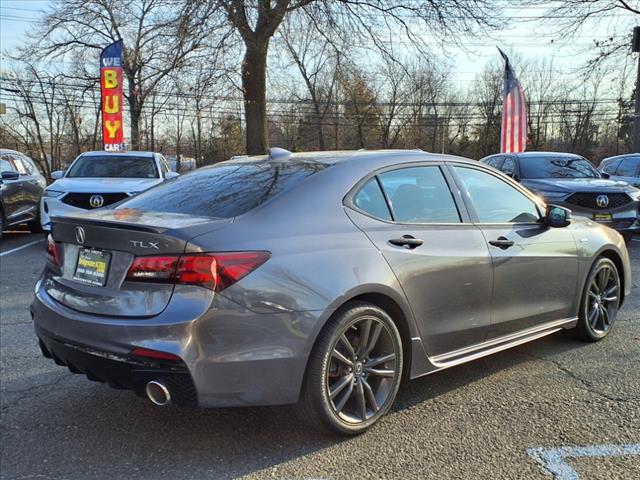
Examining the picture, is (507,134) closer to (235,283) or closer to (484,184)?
(484,184)

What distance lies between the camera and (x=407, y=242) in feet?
10.9

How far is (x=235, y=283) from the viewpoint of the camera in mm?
2689

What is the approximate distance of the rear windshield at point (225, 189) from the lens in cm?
313

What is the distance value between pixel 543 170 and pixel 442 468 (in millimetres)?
8527

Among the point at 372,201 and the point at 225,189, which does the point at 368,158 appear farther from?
the point at 225,189

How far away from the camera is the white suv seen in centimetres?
942

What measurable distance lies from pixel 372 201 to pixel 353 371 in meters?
0.98

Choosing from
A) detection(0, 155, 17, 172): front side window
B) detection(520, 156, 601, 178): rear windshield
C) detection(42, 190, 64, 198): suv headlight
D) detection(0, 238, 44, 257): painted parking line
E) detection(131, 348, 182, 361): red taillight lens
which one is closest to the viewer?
detection(131, 348, 182, 361): red taillight lens

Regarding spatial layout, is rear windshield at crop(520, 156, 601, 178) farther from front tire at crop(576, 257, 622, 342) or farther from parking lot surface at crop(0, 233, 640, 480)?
parking lot surface at crop(0, 233, 640, 480)

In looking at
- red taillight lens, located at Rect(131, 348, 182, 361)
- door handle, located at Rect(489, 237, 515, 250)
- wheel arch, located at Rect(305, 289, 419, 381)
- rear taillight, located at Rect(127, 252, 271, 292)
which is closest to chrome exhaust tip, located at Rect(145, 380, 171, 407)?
red taillight lens, located at Rect(131, 348, 182, 361)

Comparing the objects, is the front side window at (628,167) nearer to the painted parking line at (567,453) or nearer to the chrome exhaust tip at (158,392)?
the painted parking line at (567,453)

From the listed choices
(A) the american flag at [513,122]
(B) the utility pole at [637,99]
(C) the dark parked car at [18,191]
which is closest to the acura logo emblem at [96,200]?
(C) the dark parked car at [18,191]

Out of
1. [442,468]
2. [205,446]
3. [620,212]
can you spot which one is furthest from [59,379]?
[620,212]

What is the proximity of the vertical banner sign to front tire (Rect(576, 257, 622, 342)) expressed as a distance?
17.8 m
